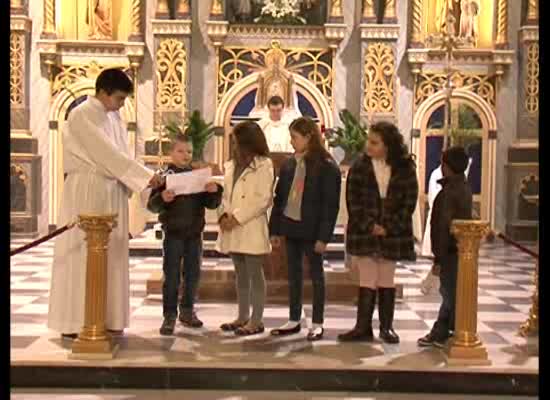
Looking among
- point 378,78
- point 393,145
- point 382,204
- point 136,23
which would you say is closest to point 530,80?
point 378,78

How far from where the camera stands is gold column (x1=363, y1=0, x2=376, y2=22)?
1383 centimetres

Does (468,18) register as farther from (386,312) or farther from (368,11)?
(386,312)

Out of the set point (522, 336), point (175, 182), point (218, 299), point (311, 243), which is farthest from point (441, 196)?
point (218, 299)

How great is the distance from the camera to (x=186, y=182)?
236 inches

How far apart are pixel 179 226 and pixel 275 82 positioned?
7.69 m

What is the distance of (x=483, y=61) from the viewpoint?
14117mm

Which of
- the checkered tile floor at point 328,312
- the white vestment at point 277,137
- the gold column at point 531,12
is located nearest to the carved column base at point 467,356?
the checkered tile floor at point 328,312

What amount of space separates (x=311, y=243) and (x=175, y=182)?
108 centimetres

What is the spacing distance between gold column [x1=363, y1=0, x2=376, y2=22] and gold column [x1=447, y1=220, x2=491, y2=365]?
29.5 feet

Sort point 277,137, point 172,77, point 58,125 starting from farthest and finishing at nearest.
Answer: point 58,125 → point 172,77 → point 277,137

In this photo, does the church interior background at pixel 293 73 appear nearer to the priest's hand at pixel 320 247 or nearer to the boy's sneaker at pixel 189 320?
the boy's sneaker at pixel 189 320

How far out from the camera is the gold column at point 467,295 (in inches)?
213

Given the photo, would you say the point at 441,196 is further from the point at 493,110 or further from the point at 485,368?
the point at 493,110
